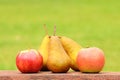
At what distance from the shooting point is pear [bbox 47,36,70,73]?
5.86 metres

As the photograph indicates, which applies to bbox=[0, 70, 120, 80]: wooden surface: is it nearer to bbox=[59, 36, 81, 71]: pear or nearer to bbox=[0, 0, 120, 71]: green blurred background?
bbox=[59, 36, 81, 71]: pear

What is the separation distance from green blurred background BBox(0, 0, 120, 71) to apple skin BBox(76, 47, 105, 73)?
8035mm

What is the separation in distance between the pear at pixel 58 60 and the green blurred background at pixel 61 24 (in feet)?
26.2

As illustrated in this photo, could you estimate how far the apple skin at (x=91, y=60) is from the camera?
5.84 meters

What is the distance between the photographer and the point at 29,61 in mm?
5871

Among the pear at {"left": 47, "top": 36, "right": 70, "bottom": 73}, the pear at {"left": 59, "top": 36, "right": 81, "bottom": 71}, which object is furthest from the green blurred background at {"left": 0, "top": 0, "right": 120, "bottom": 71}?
the pear at {"left": 47, "top": 36, "right": 70, "bottom": 73}

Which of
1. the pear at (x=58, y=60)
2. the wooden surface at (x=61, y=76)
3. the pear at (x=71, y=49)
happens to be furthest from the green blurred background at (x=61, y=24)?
the wooden surface at (x=61, y=76)

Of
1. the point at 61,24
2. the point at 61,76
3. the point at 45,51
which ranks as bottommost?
the point at 61,24

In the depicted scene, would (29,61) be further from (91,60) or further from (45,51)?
(91,60)

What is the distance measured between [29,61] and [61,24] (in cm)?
1972

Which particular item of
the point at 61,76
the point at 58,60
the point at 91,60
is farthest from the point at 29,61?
the point at 91,60

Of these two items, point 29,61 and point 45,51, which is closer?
point 29,61

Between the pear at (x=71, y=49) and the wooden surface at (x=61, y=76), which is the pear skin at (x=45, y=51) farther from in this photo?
the wooden surface at (x=61, y=76)

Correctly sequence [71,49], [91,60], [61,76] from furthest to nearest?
[71,49] → [91,60] → [61,76]
